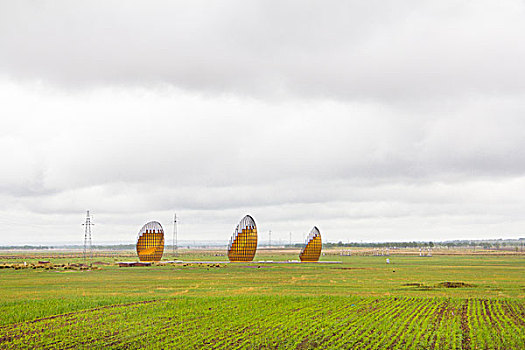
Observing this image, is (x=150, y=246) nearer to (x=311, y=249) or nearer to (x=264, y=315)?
(x=311, y=249)

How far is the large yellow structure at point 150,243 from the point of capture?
4659 inches

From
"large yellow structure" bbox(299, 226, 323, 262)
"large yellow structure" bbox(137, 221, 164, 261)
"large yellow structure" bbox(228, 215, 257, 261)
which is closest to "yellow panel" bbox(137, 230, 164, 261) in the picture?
"large yellow structure" bbox(137, 221, 164, 261)

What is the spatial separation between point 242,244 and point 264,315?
248 feet

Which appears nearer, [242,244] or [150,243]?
[242,244]

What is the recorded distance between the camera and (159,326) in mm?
29797

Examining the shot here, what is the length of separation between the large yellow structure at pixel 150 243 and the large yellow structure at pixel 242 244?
60.0ft

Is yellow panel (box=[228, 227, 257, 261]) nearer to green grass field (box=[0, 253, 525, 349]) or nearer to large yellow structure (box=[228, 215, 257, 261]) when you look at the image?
large yellow structure (box=[228, 215, 257, 261])

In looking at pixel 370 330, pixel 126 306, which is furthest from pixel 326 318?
pixel 126 306

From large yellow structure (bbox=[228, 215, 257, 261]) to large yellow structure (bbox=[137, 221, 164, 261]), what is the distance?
18287mm

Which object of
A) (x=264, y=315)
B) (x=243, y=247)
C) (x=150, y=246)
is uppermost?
(x=150, y=246)

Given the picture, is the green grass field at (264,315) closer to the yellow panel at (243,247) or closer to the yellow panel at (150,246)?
the yellow panel at (243,247)

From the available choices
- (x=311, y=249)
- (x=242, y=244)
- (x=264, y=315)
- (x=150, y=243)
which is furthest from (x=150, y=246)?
(x=264, y=315)

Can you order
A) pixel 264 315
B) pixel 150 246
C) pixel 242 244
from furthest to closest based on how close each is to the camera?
pixel 150 246, pixel 242 244, pixel 264 315

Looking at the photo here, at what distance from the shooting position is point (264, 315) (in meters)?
33.8
